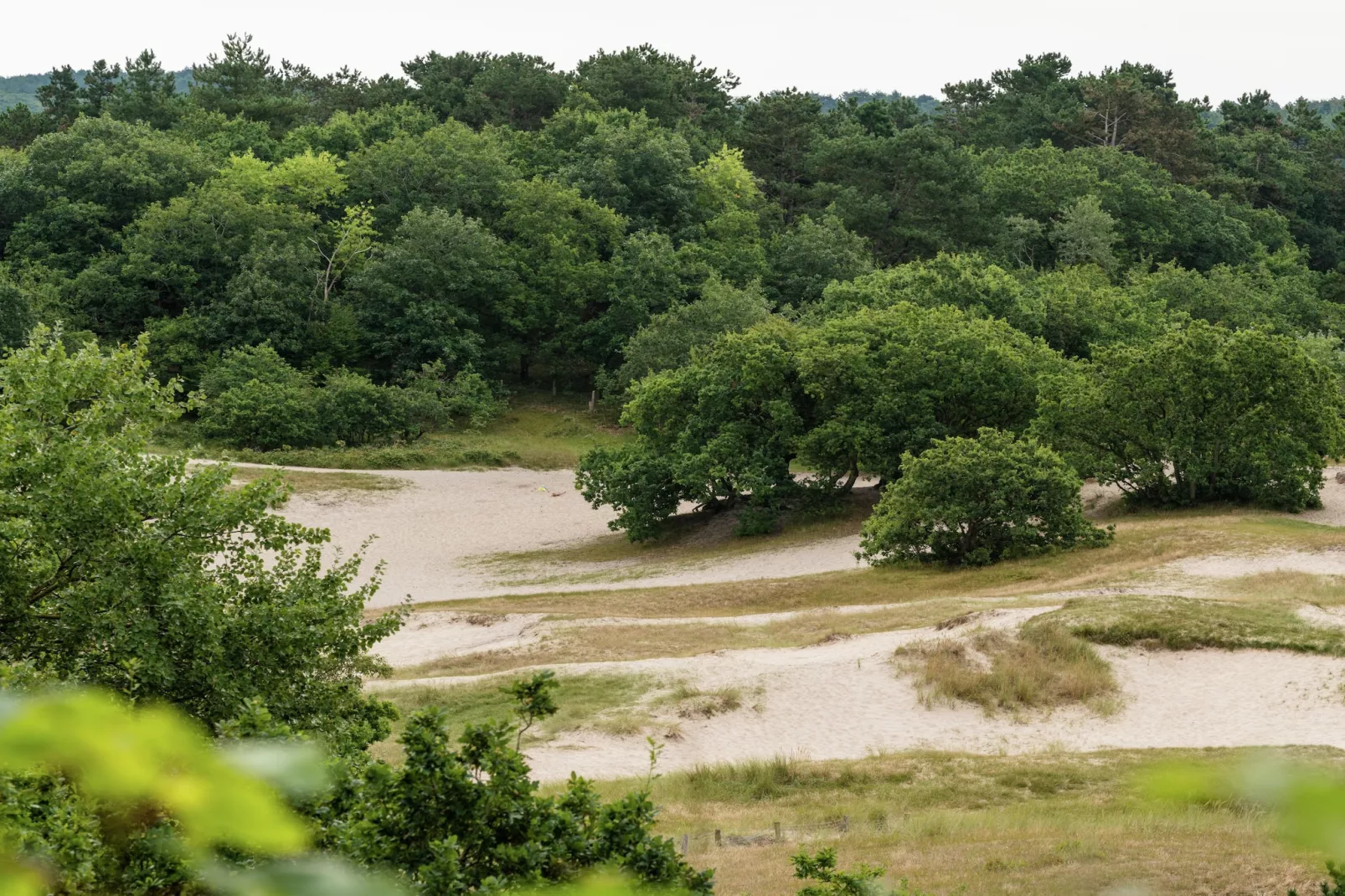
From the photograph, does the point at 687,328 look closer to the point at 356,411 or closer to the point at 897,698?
the point at 356,411

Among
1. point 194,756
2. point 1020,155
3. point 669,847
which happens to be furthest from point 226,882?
point 1020,155

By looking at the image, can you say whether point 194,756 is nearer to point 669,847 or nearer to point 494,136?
point 669,847

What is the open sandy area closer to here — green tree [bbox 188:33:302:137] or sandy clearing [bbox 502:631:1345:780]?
sandy clearing [bbox 502:631:1345:780]

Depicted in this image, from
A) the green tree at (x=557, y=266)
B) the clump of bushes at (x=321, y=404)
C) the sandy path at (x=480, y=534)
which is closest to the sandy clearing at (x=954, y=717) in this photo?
the sandy path at (x=480, y=534)

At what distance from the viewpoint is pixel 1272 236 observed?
80.6m

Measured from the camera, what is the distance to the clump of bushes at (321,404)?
50.7m

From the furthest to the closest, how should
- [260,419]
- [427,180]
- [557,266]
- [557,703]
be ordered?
[427,180] → [557,266] → [260,419] → [557,703]

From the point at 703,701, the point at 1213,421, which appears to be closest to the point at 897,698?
the point at 703,701

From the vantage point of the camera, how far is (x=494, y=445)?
53.6 metres

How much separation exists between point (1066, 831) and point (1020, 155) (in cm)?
7017

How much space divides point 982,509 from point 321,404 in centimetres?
2984

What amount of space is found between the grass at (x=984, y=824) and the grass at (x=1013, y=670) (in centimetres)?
220

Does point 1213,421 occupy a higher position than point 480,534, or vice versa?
point 1213,421

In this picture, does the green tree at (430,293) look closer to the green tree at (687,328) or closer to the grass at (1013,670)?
the green tree at (687,328)
